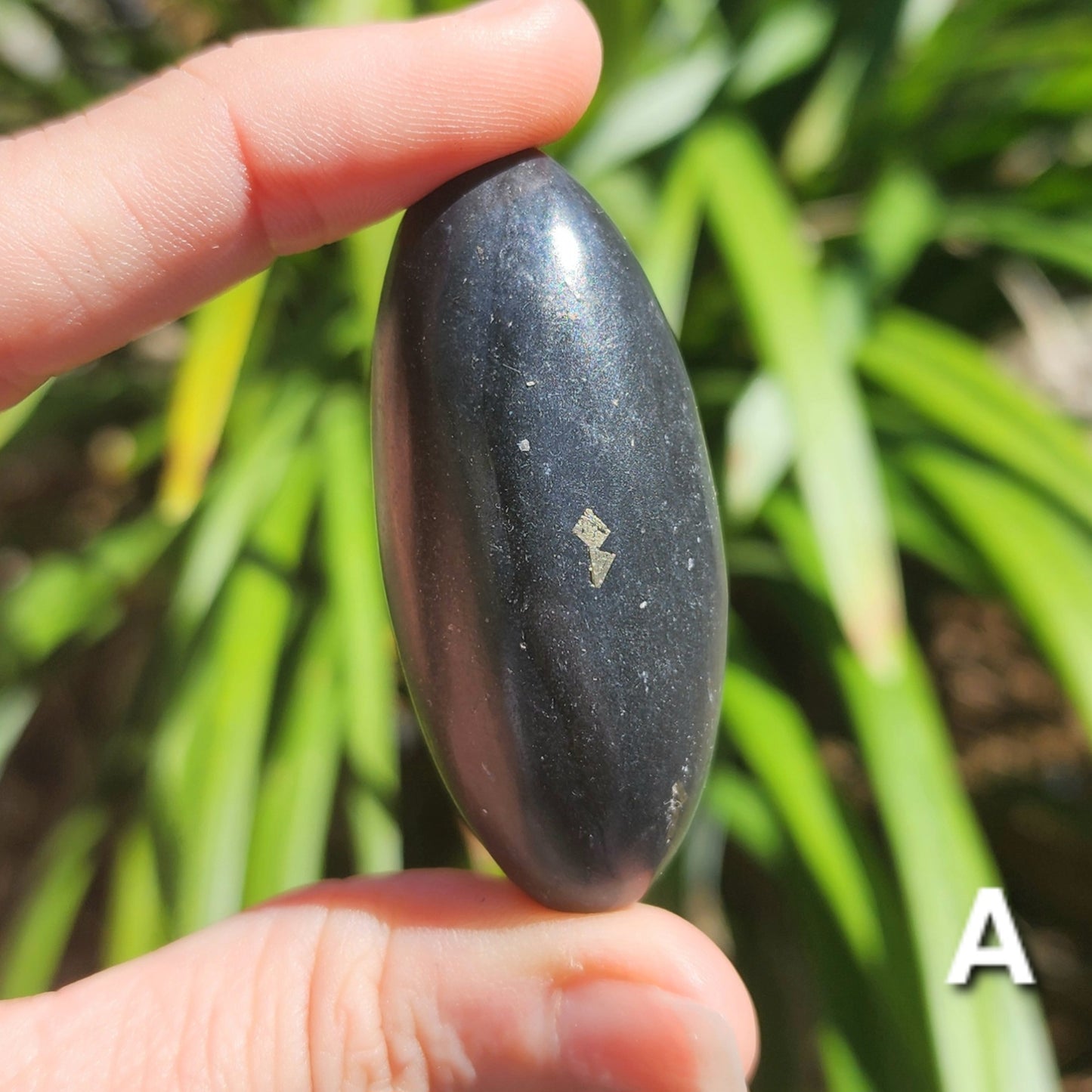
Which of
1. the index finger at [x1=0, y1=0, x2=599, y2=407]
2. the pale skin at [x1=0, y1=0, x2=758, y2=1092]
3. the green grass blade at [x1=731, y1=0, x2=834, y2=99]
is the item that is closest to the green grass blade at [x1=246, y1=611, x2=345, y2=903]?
the pale skin at [x1=0, y1=0, x2=758, y2=1092]

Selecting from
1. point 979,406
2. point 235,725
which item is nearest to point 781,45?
point 979,406

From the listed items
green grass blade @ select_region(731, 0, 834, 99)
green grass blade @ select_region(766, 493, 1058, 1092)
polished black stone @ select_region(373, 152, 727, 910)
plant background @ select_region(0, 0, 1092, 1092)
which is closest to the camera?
→ polished black stone @ select_region(373, 152, 727, 910)

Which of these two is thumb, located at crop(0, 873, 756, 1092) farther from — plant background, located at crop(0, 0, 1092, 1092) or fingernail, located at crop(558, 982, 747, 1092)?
plant background, located at crop(0, 0, 1092, 1092)

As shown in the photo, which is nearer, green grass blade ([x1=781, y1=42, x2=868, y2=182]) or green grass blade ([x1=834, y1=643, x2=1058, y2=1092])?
green grass blade ([x1=834, y1=643, x2=1058, y2=1092])

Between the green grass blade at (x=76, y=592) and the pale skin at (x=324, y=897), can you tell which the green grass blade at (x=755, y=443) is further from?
the green grass blade at (x=76, y=592)

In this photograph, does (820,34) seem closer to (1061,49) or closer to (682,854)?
(1061,49)

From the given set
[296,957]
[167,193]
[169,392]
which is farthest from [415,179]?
[169,392]

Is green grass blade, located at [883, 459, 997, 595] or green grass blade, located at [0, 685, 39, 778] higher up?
green grass blade, located at [0, 685, 39, 778]

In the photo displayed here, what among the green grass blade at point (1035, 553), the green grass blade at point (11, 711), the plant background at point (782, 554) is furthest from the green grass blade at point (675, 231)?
the green grass blade at point (11, 711)
